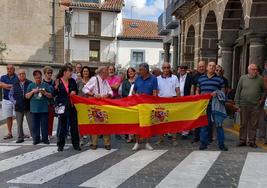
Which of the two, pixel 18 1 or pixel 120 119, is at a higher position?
pixel 18 1

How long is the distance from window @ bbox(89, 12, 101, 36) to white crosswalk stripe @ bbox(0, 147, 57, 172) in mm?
40282

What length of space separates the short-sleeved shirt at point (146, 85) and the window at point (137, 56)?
4215cm

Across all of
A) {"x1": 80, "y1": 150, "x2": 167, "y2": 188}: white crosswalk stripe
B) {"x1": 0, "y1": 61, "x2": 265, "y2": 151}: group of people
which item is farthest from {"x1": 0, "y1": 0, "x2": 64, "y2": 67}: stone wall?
{"x1": 80, "y1": 150, "x2": 167, "y2": 188}: white crosswalk stripe

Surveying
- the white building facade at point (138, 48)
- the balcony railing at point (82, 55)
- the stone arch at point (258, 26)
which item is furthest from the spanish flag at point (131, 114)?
the white building facade at point (138, 48)

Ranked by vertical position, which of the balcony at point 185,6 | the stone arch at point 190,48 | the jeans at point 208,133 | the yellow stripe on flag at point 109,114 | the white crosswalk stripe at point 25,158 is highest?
the balcony at point 185,6

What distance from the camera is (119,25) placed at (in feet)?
168

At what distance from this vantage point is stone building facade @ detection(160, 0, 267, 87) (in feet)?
37.5

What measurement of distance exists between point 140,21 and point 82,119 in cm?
4757

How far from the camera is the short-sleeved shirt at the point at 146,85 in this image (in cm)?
921

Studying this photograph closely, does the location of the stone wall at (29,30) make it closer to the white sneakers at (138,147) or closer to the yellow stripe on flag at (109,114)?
the yellow stripe on flag at (109,114)

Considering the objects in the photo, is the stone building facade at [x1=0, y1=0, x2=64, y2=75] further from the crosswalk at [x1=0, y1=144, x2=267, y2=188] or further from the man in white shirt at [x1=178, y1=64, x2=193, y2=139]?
the crosswalk at [x1=0, y1=144, x2=267, y2=188]

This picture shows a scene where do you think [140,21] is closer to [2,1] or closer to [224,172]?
[2,1]

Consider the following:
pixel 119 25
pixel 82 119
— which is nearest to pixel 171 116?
pixel 82 119

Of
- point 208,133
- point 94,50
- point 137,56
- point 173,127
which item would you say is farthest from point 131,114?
point 137,56
